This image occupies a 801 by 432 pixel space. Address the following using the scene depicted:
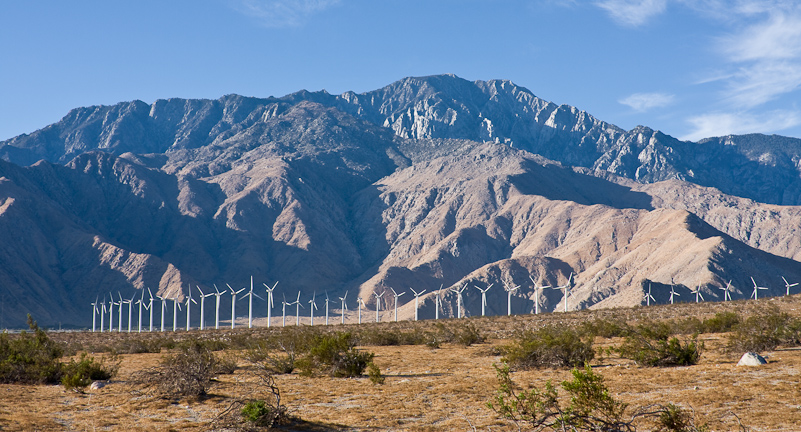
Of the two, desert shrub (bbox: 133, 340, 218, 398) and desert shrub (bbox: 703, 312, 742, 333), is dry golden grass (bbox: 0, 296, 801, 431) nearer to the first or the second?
desert shrub (bbox: 133, 340, 218, 398)

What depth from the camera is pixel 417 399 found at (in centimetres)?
1975

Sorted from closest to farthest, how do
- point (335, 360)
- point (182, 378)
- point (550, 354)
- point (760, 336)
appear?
point (182, 378)
point (550, 354)
point (335, 360)
point (760, 336)

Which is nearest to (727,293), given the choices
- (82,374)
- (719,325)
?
(719,325)

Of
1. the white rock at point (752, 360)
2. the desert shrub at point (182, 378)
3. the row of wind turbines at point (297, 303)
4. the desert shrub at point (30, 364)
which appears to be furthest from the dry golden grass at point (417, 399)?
the row of wind turbines at point (297, 303)

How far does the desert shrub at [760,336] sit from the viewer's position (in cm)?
2605

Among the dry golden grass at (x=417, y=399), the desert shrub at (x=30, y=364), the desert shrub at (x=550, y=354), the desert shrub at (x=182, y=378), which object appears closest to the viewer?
the dry golden grass at (x=417, y=399)

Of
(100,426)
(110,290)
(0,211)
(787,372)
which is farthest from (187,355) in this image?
(0,211)

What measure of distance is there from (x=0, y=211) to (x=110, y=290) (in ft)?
141

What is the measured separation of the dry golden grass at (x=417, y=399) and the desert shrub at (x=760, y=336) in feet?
1.76

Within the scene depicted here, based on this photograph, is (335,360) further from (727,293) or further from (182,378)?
(727,293)

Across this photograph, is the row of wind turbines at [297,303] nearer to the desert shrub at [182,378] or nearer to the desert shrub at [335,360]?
the desert shrub at [335,360]

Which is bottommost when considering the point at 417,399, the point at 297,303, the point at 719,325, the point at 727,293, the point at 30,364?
the point at 297,303

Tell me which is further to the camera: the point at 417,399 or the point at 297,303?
the point at 297,303

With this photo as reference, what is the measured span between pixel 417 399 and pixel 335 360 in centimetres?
614
